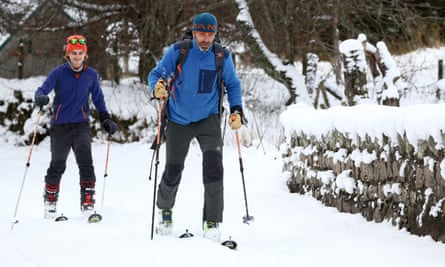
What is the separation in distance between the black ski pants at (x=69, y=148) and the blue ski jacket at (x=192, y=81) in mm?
1565

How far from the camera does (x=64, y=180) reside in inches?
388

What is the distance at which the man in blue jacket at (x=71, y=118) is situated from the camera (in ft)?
18.4

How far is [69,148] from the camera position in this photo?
5.69m

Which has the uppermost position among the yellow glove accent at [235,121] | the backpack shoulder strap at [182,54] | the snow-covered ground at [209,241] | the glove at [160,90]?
the backpack shoulder strap at [182,54]

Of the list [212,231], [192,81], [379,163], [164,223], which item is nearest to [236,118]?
[192,81]

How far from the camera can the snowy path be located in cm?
373

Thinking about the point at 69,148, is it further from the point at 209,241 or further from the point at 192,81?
the point at 209,241

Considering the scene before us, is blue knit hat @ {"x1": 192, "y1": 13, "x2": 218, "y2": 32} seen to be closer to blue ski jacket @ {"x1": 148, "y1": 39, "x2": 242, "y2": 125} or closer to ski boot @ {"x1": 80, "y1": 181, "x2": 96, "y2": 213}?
blue ski jacket @ {"x1": 148, "y1": 39, "x2": 242, "y2": 125}

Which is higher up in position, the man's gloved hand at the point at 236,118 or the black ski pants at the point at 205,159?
the man's gloved hand at the point at 236,118

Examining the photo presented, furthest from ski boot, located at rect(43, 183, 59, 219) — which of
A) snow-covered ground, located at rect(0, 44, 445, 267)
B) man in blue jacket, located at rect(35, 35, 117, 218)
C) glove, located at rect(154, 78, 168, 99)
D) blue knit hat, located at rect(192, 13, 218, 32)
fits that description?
blue knit hat, located at rect(192, 13, 218, 32)

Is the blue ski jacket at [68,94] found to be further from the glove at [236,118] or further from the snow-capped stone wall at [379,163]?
the snow-capped stone wall at [379,163]

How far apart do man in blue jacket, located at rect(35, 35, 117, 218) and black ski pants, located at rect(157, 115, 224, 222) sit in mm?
1503

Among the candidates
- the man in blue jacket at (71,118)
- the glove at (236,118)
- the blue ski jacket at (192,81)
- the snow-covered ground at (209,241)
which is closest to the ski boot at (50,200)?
the man in blue jacket at (71,118)

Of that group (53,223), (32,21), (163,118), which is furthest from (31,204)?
(32,21)
